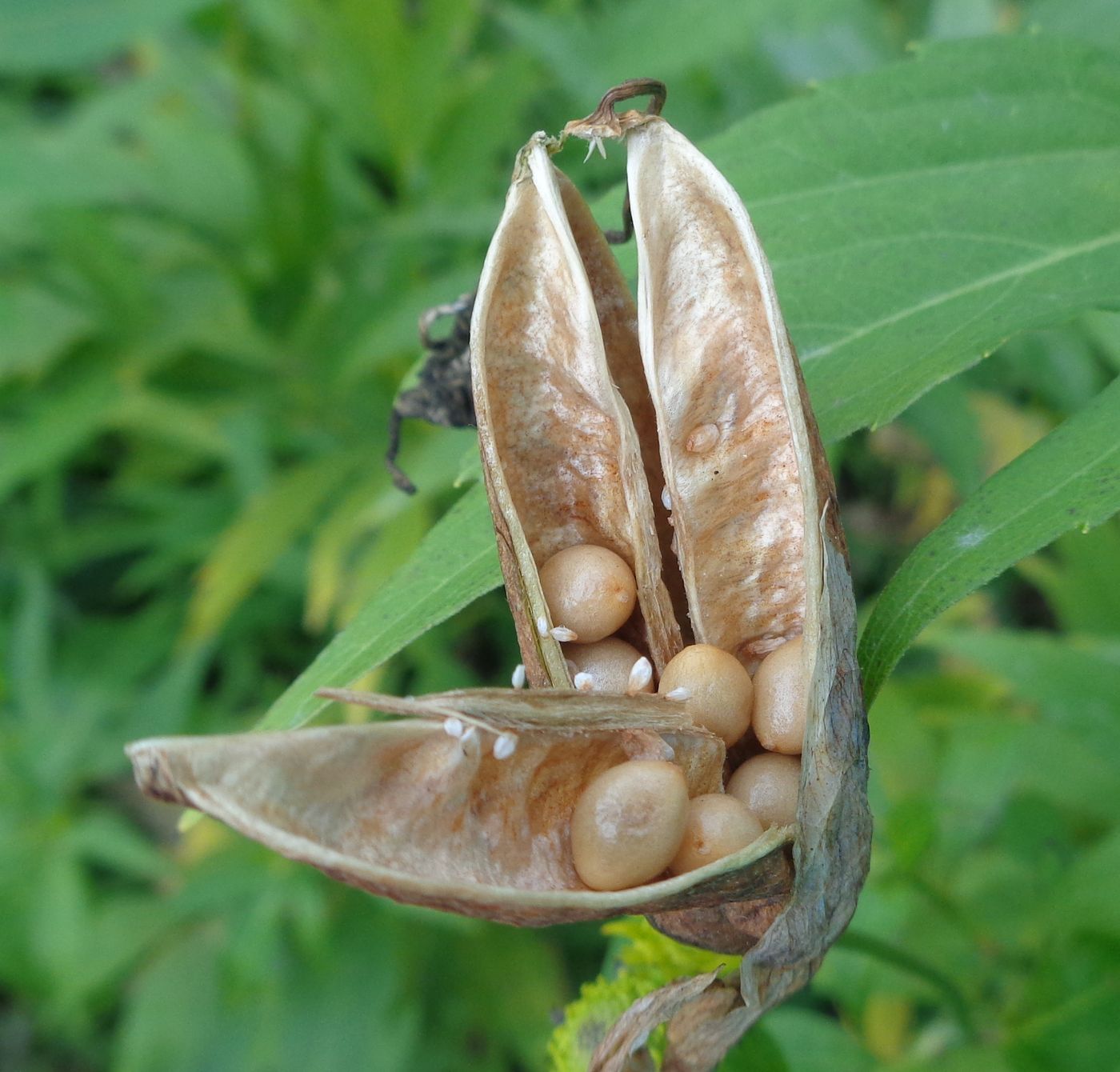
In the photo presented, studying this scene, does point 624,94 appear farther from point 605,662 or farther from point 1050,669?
point 1050,669

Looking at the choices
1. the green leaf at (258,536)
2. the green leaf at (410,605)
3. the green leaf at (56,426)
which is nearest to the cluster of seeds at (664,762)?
the green leaf at (410,605)

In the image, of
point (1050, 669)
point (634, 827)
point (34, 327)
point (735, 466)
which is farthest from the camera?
point (34, 327)

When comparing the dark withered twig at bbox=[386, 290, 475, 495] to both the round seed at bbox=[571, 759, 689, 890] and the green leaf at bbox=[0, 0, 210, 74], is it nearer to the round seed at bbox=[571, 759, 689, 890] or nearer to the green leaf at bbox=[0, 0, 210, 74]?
the round seed at bbox=[571, 759, 689, 890]

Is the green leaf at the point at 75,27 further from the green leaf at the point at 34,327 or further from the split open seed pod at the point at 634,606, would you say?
the split open seed pod at the point at 634,606

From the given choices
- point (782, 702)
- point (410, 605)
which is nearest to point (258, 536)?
point (410, 605)

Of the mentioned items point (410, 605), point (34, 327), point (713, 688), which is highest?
point (34, 327)

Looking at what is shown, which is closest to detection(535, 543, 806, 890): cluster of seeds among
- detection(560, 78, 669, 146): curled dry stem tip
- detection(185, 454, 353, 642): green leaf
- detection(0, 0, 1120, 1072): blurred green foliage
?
detection(560, 78, 669, 146): curled dry stem tip
